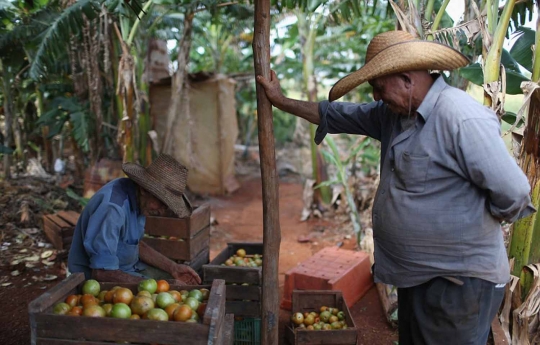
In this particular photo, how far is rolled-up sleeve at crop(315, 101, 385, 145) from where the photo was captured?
2.61 metres

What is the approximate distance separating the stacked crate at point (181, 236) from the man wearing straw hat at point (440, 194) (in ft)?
6.19

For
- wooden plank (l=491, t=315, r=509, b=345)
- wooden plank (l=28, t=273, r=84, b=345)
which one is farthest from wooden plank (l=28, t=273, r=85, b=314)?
wooden plank (l=491, t=315, r=509, b=345)

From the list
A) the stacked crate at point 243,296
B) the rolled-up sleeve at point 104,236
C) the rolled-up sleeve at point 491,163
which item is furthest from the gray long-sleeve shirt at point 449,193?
the rolled-up sleeve at point 104,236

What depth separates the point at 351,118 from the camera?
268cm

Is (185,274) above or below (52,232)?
above

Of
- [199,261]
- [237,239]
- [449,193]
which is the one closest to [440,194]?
[449,193]

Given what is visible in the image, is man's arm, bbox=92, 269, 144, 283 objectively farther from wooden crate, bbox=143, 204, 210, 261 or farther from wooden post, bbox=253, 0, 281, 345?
wooden crate, bbox=143, 204, 210, 261

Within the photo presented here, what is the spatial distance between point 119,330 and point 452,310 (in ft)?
4.74

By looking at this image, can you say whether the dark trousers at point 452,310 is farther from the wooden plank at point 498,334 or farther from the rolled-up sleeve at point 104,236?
the rolled-up sleeve at point 104,236

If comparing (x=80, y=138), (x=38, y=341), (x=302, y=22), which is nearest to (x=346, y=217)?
(x=302, y=22)

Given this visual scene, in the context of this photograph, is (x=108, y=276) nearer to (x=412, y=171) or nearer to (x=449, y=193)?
(x=412, y=171)

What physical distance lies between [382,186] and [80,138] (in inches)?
227

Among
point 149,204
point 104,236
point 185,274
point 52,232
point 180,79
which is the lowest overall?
point 52,232

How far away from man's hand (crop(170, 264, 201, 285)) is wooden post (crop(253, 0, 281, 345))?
78 cm
